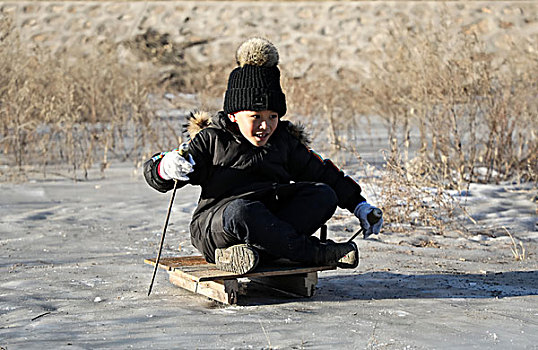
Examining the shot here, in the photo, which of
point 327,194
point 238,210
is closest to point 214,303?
point 238,210

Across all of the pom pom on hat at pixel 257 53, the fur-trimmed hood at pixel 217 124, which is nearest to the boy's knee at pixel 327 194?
the fur-trimmed hood at pixel 217 124

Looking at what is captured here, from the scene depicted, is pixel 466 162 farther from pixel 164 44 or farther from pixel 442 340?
pixel 164 44

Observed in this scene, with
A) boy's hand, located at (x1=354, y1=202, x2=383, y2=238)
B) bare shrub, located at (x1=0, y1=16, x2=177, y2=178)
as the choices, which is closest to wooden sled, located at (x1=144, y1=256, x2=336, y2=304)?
boy's hand, located at (x1=354, y1=202, x2=383, y2=238)

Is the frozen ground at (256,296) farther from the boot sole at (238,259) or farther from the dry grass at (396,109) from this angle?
the dry grass at (396,109)

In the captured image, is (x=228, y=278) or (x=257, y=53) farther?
(x=257, y=53)

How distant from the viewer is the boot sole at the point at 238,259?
3275mm

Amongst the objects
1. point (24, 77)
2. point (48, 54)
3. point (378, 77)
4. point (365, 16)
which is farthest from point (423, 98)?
point (365, 16)

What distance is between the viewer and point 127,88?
9.82m

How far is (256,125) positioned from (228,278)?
28.2 inches

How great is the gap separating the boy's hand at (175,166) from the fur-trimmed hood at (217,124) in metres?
0.35

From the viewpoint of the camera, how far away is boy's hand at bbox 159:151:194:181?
3.30 m

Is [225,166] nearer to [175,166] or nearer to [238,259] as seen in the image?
[175,166]

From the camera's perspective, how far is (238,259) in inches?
130

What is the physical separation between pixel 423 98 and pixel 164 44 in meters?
8.52
